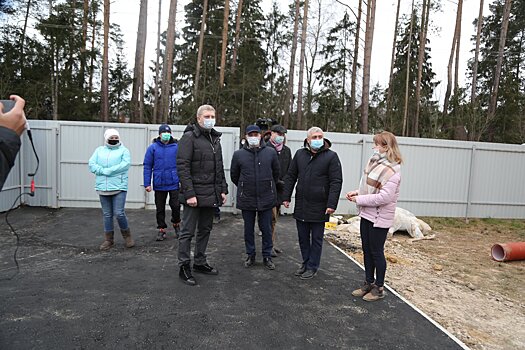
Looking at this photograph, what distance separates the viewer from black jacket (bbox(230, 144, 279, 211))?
442cm

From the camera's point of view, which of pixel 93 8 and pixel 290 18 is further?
pixel 290 18

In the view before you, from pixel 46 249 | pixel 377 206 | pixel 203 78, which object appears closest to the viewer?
pixel 377 206

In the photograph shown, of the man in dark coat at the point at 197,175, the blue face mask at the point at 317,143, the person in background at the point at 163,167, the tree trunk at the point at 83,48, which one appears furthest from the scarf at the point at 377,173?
the tree trunk at the point at 83,48

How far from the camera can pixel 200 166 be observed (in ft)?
13.0

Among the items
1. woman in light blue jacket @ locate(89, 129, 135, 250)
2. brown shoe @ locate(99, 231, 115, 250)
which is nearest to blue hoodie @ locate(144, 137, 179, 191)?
woman in light blue jacket @ locate(89, 129, 135, 250)

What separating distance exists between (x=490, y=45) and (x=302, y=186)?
88.2 ft

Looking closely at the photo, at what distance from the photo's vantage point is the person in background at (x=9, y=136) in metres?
1.48

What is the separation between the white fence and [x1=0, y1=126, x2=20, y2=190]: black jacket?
22.4 feet

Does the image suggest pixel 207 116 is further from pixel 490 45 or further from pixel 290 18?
pixel 490 45

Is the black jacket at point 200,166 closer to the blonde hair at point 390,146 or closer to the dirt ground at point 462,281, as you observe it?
the blonde hair at point 390,146

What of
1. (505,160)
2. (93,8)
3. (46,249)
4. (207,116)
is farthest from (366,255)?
(93,8)

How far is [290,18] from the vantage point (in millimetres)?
23828

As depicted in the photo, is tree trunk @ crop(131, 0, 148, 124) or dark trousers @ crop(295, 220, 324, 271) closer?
dark trousers @ crop(295, 220, 324, 271)

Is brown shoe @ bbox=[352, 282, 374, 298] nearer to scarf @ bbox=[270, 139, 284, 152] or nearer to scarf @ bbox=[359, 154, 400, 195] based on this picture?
scarf @ bbox=[359, 154, 400, 195]
